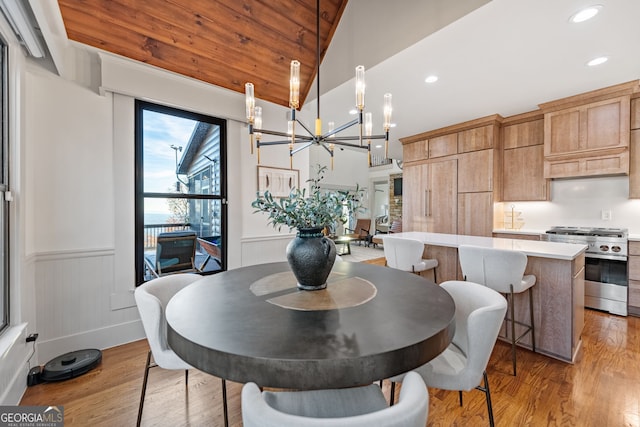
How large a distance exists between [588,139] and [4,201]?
18.6 feet

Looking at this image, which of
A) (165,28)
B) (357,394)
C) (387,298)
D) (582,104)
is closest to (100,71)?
(165,28)

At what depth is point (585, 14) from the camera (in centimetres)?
197

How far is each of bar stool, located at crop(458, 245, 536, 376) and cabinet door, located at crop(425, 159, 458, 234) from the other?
251 cm

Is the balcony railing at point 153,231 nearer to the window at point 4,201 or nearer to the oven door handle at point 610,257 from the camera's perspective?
the window at point 4,201

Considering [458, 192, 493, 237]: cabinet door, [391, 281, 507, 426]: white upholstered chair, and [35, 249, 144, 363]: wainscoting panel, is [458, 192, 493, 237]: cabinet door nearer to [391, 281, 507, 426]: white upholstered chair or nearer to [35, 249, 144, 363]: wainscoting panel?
[391, 281, 507, 426]: white upholstered chair

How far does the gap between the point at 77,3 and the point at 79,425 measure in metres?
2.90

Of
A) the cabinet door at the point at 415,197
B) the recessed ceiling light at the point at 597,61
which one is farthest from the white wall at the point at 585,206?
the recessed ceiling light at the point at 597,61

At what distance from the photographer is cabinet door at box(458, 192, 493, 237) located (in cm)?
418

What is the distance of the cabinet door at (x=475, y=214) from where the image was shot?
13.7ft

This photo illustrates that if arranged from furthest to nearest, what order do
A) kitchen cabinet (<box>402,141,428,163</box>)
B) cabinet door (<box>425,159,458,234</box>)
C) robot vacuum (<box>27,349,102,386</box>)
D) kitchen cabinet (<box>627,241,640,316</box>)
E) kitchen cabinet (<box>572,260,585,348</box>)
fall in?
kitchen cabinet (<box>402,141,428,163</box>), cabinet door (<box>425,159,458,234</box>), kitchen cabinet (<box>627,241,640,316</box>), kitchen cabinet (<box>572,260,585,348</box>), robot vacuum (<box>27,349,102,386</box>)

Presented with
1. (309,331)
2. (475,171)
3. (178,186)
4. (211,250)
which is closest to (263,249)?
(211,250)

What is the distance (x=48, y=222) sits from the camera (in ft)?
7.09

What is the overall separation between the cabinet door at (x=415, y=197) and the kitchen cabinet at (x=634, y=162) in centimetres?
253

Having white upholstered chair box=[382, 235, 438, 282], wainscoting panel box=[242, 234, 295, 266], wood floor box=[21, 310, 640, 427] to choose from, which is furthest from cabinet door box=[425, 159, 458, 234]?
wainscoting panel box=[242, 234, 295, 266]
